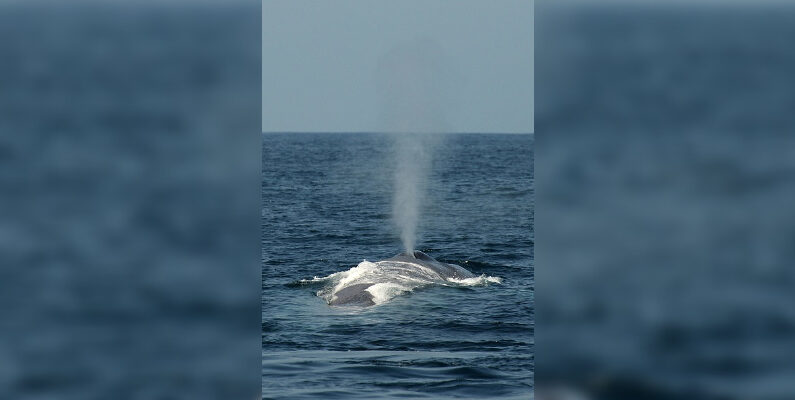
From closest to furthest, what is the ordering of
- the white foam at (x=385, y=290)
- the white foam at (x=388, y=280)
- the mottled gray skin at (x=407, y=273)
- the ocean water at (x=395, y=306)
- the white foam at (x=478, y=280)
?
the ocean water at (x=395, y=306), the white foam at (x=385, y=290), the mottled gray skin at (x=407, y=273), the white foam at (x=388, y=280), the white foam at (x=478, y=280)

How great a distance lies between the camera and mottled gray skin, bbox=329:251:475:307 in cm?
Result: 3173

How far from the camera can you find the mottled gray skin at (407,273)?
104ft
